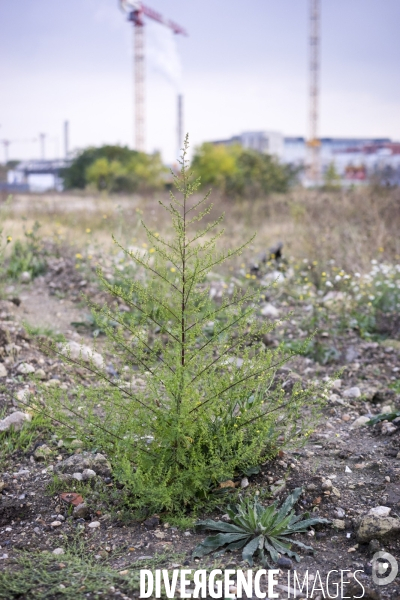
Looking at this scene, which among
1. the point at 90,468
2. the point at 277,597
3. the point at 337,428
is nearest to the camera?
the point at 277,597

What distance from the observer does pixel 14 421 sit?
144 inches

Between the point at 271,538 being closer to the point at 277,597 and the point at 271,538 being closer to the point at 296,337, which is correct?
the point at 277,597

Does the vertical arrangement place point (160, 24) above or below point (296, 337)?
above

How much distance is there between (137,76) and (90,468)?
6251 cm

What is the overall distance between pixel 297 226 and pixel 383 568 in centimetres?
733

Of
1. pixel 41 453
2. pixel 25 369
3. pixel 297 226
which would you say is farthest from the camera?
pixel 297 226

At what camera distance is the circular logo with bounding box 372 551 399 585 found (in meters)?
2.30

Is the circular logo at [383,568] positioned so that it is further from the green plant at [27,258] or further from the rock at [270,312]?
the green plant at [27,258]

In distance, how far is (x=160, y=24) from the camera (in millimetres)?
86062

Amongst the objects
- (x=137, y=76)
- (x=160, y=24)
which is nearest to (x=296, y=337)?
(x=137, y=76)

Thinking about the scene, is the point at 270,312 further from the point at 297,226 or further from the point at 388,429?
the point at 297,226

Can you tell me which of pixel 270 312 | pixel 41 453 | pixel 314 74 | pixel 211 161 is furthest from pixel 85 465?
pixel 314 74

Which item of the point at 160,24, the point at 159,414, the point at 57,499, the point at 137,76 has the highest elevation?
the point at 160,24

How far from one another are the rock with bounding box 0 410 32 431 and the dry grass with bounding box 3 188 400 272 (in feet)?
9.74
